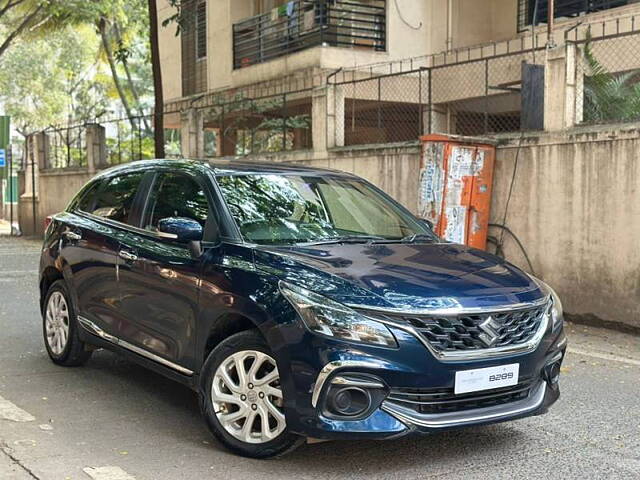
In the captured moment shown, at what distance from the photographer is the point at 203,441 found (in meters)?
4.58

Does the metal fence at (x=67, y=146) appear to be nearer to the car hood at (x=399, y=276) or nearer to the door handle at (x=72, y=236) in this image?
the door handle at (x=72, y=236)

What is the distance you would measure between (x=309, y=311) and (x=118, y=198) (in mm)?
2617

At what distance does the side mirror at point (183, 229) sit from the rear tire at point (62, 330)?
174 centimetres

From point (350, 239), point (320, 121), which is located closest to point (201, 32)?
point (320, 121)

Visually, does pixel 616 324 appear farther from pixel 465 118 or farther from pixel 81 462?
pixel 465 118

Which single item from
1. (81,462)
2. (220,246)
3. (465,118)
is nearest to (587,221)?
(220,246)

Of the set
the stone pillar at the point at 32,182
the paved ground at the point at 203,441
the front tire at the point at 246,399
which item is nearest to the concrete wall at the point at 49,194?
the stone pillar at the point at 32,182

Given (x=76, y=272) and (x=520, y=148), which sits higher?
(x=520, y=148)

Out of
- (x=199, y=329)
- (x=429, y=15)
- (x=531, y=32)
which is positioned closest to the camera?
(x=199, y=329)

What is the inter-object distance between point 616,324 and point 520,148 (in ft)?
7.67

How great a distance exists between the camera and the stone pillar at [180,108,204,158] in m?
15.8

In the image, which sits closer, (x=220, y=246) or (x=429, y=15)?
(x=220, y=246)

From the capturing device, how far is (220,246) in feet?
15.1

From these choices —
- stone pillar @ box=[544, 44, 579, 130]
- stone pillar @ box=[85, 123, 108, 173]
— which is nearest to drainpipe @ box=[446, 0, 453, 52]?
stone pillar @ box=[544, 44, 579, 130]
